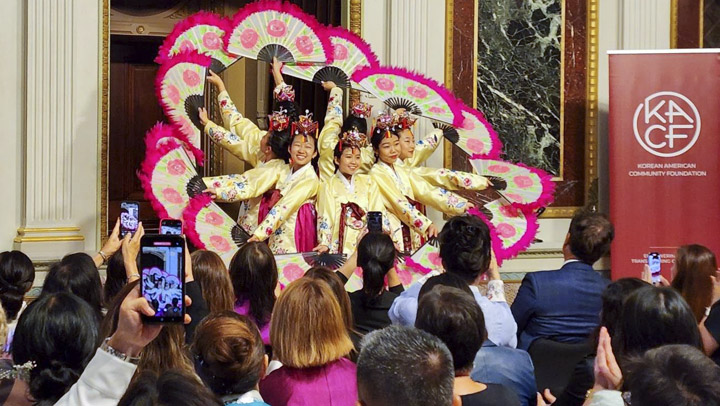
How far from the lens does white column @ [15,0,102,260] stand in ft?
24.0

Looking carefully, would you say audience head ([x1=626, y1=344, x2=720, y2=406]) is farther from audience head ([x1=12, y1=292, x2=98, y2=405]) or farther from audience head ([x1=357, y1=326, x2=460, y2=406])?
audience head ([x1=12, y1=292, x2=98, y2=405])

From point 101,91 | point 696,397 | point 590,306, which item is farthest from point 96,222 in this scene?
point 696,397

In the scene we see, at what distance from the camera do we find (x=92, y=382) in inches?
88.7

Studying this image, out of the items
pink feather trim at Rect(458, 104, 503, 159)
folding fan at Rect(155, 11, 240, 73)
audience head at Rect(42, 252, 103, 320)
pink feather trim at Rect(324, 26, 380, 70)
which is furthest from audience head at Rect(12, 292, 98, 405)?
pink feather trim at Rect(458, 104, 503, 159)

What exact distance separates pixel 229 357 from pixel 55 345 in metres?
0.42

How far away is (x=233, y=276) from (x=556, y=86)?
507 centimetres

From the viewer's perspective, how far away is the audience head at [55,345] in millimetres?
2537

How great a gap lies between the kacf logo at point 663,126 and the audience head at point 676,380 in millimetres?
6221

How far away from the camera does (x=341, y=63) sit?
24.0ft

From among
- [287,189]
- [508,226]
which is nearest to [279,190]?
[287,189]

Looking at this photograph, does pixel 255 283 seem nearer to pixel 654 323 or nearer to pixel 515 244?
pixel 654 323

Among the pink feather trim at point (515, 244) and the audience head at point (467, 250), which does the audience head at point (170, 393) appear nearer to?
the audience head at point (467, 250)

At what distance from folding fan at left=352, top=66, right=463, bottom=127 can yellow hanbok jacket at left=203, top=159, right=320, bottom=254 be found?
725 millimetres

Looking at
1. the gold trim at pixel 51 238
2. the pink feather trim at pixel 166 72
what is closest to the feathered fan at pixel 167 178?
the pink feather trim at pixel 166 72
